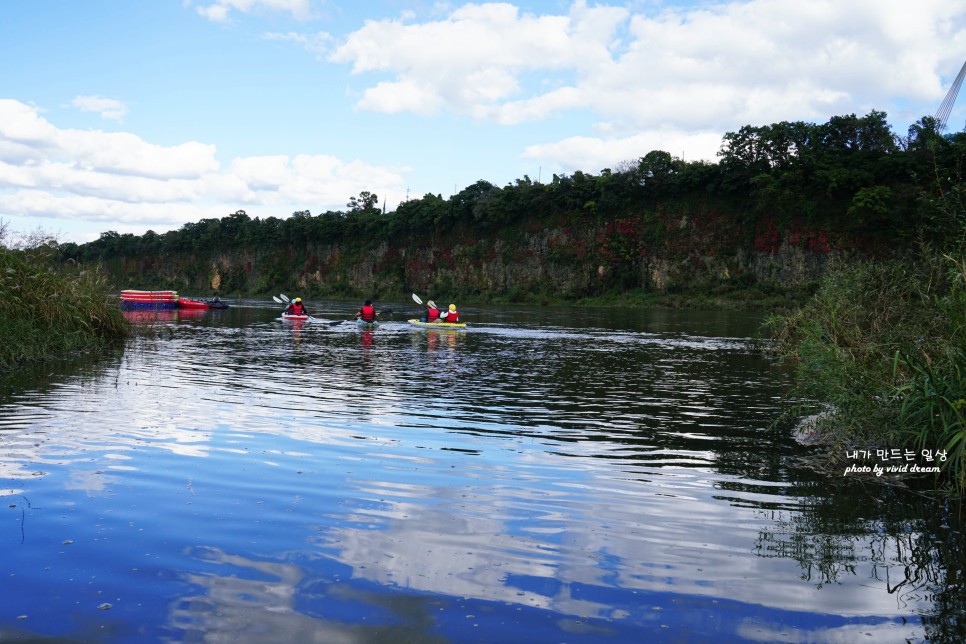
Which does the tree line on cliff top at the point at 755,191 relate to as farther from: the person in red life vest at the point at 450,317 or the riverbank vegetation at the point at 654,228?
the person in red life vest at the point at 450,317

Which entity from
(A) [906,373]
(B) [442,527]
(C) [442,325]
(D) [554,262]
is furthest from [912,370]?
(D) [554,262]

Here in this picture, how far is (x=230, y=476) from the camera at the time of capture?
829 centimetres

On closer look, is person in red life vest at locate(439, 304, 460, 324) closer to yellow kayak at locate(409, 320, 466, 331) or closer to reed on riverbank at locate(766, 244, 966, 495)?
yellow kayak at locate(409, 320, 466, 331)

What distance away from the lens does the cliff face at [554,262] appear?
73875 mm

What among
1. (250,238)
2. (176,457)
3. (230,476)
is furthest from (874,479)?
(250,238)

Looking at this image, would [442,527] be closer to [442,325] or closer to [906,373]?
[906,373]

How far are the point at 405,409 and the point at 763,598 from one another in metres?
8.95

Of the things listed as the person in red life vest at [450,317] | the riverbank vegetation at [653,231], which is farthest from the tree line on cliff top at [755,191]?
the person in red life vest at [450,317]

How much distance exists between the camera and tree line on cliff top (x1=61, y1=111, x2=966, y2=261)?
67.4 m

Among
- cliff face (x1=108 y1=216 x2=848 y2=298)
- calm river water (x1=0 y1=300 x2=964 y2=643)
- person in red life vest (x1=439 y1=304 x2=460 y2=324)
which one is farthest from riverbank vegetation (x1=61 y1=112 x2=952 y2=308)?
calm river water (x1=0 y1=300 x2=964 y2=643)

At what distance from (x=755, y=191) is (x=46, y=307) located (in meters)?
69.0

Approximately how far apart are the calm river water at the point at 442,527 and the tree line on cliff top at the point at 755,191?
172ft

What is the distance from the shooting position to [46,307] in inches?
760

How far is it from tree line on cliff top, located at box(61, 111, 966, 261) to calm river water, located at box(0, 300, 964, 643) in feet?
172
